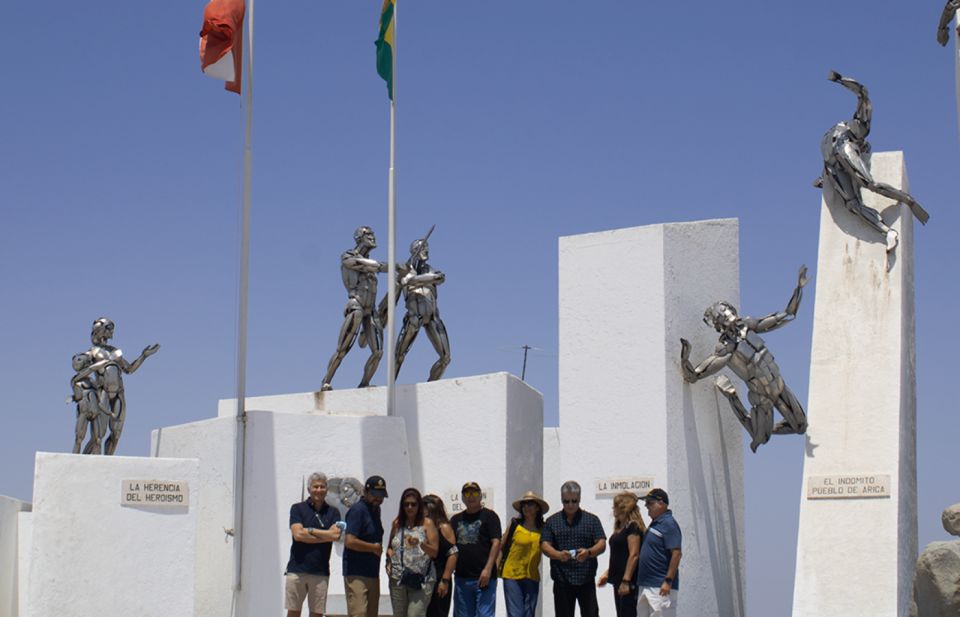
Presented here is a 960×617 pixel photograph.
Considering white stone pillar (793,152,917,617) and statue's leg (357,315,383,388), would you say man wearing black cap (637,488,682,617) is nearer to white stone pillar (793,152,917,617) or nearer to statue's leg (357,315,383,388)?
white stone pillar (793,152,917,617)

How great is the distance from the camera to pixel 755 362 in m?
12.9

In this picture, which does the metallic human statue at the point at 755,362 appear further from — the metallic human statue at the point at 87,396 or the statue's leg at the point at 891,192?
the metallic human statue at the point at 87,396

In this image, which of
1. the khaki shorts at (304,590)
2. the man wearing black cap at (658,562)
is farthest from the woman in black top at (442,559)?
the man wearing black cap at (658,562)

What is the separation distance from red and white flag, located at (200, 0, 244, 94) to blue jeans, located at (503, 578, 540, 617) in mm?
6341

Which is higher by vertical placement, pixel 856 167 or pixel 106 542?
pixel 856 167

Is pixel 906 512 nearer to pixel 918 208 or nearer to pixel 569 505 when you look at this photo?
pixel 918 208

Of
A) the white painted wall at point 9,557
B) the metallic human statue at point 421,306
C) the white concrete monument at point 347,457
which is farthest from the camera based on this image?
the metallic human statue at point 421,306

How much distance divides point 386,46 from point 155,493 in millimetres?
6255

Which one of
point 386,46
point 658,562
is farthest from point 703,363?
point 386,46

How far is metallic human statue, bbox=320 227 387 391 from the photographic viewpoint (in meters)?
15.8

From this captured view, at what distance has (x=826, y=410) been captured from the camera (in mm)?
12977

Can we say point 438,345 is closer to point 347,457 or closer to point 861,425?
point 347,457

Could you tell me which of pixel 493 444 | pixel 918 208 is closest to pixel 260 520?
pixel 493 444

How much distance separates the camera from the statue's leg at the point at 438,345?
15.9 m
